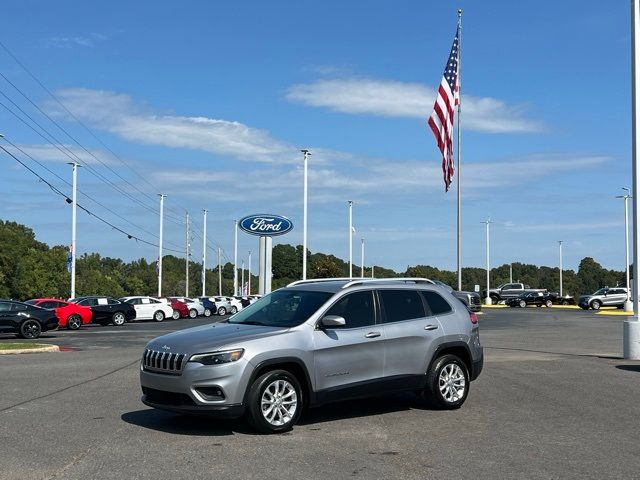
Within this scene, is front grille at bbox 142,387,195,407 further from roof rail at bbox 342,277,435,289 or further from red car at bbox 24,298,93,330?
red car at bbox 24,298,93,330

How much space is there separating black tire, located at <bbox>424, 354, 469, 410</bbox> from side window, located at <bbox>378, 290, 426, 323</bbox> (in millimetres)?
727

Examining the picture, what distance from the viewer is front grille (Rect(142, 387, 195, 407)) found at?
28.4ft

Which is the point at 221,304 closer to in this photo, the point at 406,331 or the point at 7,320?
the point at 7,320

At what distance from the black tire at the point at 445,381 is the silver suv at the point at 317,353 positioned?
0.5 inches

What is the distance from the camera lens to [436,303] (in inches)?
428

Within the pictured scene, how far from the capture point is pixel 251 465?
736 cm

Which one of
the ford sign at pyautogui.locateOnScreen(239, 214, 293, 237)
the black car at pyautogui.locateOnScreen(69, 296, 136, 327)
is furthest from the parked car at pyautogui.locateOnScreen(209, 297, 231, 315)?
the ford sign at pyautogui.locateOnScreen(239, 214, 293, 237)

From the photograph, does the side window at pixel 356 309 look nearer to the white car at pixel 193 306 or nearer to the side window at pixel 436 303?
the side window at pixel 436 303

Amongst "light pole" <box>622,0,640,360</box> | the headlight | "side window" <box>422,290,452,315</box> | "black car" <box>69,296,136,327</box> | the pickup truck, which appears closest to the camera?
the headlight

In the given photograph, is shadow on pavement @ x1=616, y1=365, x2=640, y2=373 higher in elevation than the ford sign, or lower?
lower

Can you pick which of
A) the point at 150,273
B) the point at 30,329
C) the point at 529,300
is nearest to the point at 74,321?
the point at 30,329

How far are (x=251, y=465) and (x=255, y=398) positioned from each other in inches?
52.7

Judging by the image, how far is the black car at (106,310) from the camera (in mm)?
41000

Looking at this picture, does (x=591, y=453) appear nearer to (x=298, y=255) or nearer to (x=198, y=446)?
(x=198, y=446)
